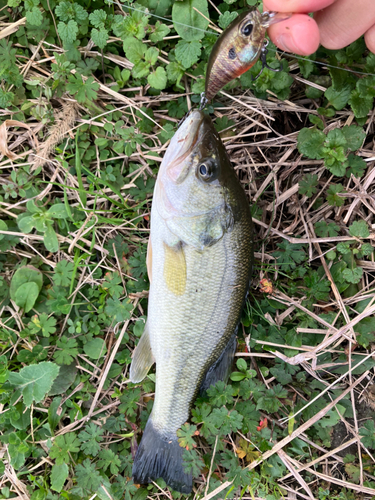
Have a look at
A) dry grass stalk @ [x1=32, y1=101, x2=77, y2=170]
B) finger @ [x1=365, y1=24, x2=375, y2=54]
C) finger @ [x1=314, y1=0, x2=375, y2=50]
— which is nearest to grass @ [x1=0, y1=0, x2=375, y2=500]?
dry grass stalk @ [x1=32, y1=101, x2=77, y2=170]

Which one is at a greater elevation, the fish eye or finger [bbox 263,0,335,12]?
finger [bbox 263,0,335,12]

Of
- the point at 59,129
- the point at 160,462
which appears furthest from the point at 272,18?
the point at 160,462

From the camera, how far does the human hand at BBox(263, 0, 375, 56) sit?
1881 millimetres

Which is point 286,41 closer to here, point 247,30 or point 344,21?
point 247,30

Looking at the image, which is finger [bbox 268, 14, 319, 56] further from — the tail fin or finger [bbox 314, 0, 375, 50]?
the tail fin


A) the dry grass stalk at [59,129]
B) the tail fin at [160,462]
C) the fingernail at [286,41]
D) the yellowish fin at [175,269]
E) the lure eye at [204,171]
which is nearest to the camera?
the fingernail at [286,41]

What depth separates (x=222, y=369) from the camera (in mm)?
2680

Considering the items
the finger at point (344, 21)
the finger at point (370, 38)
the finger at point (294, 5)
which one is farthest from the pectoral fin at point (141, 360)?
the finger at point (370, 38)

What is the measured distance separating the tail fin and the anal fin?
0.49m

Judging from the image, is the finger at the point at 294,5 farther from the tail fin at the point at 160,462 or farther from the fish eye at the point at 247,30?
the tail fin at the point at 160,462

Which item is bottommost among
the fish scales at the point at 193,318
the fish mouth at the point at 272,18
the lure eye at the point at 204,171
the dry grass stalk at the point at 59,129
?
the fish scales at the point at 193,318

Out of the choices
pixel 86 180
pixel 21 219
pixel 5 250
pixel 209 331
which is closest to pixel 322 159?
pixel 209 331

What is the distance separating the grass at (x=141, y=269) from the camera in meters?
2.71

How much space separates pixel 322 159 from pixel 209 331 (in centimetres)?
167
